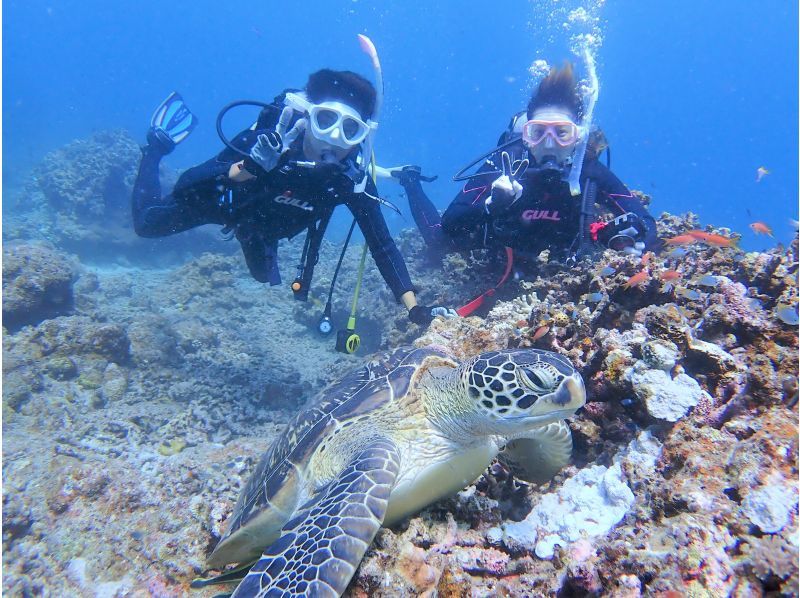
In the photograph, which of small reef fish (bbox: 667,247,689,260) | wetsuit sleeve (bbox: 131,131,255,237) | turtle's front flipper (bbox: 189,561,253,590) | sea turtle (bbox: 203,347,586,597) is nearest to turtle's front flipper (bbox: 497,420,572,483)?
sea turtle (bbox: 203,347,586,597)

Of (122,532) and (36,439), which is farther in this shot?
(36,439)

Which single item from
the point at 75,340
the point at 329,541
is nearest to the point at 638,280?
the point at 329,541

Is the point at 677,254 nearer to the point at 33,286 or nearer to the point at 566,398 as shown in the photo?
the point at 566,398

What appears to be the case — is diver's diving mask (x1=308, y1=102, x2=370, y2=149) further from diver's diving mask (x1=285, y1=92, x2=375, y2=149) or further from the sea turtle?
the sea turtle

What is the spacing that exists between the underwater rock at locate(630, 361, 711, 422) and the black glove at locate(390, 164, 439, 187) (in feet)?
22.5

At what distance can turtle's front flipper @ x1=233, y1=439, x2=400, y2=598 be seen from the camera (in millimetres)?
1575

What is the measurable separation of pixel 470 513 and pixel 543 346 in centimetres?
129

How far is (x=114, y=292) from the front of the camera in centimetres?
962

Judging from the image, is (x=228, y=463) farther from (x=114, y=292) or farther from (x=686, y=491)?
(x=114, y=292)

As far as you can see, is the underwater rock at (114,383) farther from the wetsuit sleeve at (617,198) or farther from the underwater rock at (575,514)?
the wetsuit sleeve at (617,198)

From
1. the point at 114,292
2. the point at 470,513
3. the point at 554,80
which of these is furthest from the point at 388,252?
the point at 114,292

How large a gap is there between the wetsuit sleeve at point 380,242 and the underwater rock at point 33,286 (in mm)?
5525

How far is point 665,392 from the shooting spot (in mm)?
2076

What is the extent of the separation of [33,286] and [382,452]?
7.41 m
